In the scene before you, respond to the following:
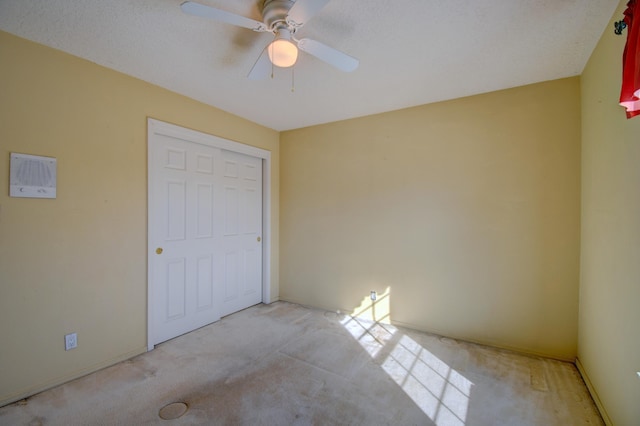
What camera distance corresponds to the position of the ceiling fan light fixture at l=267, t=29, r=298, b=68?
5.09 feet

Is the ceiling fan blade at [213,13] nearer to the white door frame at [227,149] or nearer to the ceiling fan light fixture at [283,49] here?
the ceiling fan light fixture at [283,49]

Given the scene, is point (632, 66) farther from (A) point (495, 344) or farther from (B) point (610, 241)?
(A) point (495, 344)

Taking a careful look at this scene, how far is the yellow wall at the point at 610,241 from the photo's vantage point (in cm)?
152

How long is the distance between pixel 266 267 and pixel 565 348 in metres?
3.39

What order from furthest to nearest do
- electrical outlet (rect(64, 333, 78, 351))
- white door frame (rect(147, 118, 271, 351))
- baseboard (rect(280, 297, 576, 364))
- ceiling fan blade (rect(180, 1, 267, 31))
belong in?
white door frame (rect(147, 118, 271, 351)) < baseboard (rect(280, 297, 576, 364)) < electrical outlet (rect(64, 333, 78, 351)) < ceiling fan blade (rect(180, 1, 267, 31))

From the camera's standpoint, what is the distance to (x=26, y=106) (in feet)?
6.64

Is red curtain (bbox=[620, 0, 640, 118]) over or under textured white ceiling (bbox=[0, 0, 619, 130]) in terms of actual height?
under

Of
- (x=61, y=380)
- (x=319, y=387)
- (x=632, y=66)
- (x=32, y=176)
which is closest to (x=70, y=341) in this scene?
(x=61, y=380)

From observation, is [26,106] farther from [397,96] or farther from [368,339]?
[368,339]

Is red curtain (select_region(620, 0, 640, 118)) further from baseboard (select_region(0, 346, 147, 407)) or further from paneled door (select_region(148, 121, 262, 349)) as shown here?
baseboard (select_region(0, 346, 147, 407))

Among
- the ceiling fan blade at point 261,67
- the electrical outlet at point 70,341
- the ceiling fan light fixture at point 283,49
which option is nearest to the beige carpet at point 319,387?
the electrical outlet at point 70,341

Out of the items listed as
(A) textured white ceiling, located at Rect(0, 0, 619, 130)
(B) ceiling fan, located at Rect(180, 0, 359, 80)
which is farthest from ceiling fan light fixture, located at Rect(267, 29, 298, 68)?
(A) textured white ceiling, located at Rect(0, 0, 619, 130)

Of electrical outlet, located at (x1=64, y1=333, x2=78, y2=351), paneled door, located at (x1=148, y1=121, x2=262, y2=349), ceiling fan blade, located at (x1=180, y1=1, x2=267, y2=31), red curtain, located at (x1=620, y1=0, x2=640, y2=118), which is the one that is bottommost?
electrical outlet, located at (x1=64, y1=333, x2=78, y2=351)

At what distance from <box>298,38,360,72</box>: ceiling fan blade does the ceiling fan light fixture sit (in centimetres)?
10
